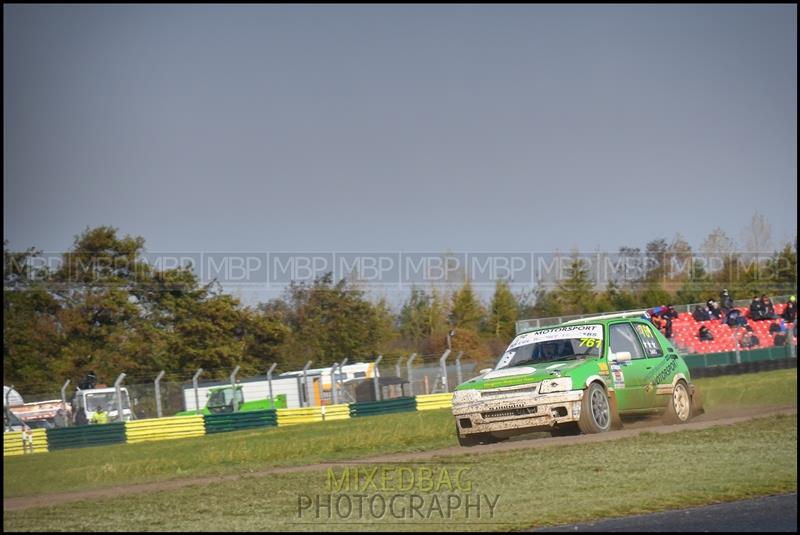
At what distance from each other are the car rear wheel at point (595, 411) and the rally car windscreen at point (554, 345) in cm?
31

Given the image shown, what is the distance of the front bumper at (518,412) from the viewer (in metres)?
7.02

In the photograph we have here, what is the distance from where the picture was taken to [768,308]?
29.1 ft

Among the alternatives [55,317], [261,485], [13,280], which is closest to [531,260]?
[261,485]

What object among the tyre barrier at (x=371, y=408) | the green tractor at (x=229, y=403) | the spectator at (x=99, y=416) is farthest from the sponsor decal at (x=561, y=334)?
the spectator at (x=99, y=416)

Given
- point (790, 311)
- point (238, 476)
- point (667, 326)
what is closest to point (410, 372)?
point (667, 326)

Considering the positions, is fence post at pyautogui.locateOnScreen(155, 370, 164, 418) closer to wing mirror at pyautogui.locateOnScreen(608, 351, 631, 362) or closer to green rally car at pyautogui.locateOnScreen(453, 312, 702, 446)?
green rally car at pyautogui.locateOnScreen(453, 312, 702, 446)

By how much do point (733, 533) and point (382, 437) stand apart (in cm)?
1133

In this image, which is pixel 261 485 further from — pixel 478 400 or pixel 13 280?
pixel 13 280

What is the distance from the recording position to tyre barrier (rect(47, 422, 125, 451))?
2728cm

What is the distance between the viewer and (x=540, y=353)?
755 cm

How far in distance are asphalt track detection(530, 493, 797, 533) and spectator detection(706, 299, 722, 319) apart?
234cm

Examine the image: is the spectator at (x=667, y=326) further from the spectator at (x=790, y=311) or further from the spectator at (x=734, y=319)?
the spectator at (x=790, y=311)

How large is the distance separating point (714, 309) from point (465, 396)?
2998mm

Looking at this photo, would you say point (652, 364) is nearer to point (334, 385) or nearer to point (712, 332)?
point (712, 332)
